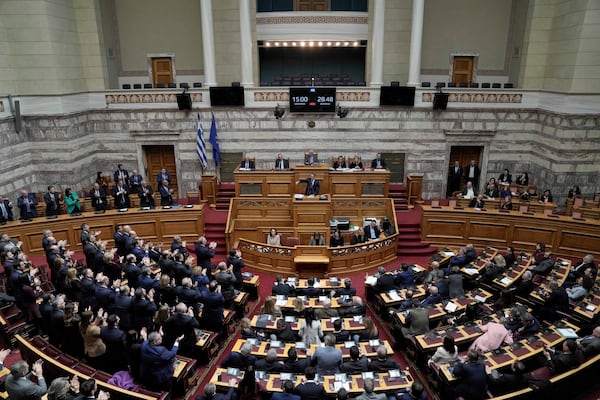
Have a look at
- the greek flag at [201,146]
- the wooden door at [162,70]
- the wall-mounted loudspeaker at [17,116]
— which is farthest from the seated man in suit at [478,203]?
the wall-mounted loudspeaker at [17,116]

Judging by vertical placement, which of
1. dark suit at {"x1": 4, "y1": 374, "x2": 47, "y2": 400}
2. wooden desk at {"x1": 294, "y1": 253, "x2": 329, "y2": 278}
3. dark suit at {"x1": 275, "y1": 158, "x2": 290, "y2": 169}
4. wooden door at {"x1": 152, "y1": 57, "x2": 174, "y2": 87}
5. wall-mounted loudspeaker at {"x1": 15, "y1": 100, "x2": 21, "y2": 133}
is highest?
wooden door at {"x1": 152, "y1": 57, "x2": 174, "y2": 87}

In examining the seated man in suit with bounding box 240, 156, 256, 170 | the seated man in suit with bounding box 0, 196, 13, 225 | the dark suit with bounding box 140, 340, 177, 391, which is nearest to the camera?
the dark suit with bounding box 140, 340, 177, 391

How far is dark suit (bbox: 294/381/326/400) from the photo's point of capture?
6090mm

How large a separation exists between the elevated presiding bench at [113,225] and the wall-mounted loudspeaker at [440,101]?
9.55 metres

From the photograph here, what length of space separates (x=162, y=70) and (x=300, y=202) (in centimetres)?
1065

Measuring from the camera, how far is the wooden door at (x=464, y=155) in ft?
56.9

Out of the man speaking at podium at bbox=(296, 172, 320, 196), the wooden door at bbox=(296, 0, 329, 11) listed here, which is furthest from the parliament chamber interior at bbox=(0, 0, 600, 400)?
the man speaking at podium at bbox=(296, 172, 320, 196)

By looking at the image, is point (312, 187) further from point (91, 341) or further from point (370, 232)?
point (91, 341)

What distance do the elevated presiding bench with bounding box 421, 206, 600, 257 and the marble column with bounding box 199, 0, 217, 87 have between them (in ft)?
32.2

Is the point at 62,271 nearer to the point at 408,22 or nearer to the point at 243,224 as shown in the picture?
the point at 243,224

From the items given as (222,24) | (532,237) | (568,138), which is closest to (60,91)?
(222,24)

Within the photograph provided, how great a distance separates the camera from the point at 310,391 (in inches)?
240

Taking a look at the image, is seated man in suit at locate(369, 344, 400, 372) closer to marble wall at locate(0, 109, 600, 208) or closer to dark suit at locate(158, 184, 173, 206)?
dark suit at locate(158, 184, 173, 206)

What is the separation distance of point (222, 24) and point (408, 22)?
789 cm
